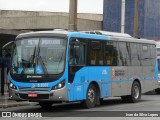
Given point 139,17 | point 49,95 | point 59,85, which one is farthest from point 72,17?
point 139,17

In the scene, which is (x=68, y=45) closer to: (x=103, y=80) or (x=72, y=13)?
(x=103, y=80)

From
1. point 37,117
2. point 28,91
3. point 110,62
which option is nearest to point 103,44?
point 110,62

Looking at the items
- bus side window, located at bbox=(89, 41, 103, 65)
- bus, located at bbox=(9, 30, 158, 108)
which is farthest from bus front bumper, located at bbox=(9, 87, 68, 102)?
bus side window, located at bbox=(89, 41, 103, 65)

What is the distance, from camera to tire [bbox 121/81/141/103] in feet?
73.0

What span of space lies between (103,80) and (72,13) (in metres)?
4.87

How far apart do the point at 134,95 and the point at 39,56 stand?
6.70 metres

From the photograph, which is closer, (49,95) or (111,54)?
(49,95)

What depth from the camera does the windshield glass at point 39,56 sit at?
56.2ft

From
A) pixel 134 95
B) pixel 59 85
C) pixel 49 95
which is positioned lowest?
pixel 134 95

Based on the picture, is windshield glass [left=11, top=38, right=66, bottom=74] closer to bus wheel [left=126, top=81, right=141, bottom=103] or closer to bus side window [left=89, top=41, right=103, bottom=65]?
bus side window [left=89, top=41, right=103, bottom=65]

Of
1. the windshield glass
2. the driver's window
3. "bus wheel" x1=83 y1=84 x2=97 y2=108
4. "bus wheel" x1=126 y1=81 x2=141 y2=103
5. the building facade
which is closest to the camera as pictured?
the windshield glass

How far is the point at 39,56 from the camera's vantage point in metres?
17.3

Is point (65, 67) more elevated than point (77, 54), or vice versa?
point (77, 54)

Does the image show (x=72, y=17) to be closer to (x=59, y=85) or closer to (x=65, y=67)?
(x=65, y=67)
